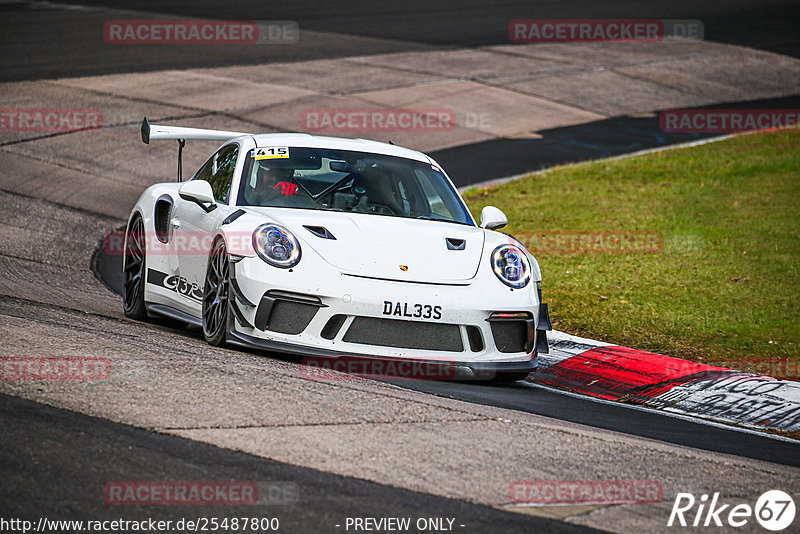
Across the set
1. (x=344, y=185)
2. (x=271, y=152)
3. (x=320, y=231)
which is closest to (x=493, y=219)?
(x=344, y=185)

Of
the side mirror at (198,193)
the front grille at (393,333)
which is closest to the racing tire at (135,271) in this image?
the side mirror at (198,193)

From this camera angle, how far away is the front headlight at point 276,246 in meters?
7.08

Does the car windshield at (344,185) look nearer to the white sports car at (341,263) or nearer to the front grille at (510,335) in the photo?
the white sports car at (341,263)

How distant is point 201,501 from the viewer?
14.3 feet

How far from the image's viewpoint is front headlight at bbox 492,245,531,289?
24.5ft

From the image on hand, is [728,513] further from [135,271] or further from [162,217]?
[135,271]

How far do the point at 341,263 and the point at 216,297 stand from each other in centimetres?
91

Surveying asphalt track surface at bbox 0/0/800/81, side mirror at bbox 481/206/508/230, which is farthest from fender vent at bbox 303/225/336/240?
asphalt track surface at bbox 0/0/800/81

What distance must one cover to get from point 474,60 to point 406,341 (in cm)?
1937

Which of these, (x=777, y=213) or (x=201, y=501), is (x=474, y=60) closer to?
(x=777, y=213)

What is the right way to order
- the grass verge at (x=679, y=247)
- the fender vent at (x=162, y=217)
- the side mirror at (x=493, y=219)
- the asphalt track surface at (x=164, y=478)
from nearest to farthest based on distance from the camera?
the asphalt track surface at (x=164, y=478) < the side mirror at (x=493, y=219) < the fender vent at (x=162, y=217) < the grass verge at (x=679, y=247)

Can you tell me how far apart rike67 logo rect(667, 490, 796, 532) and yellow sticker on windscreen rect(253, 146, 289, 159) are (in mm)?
4256

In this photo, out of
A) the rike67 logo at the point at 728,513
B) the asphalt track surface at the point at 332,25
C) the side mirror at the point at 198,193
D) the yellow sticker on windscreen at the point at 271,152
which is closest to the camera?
the rike67 logo at the point at 728,513

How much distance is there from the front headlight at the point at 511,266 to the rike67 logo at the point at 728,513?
269 centimetres
